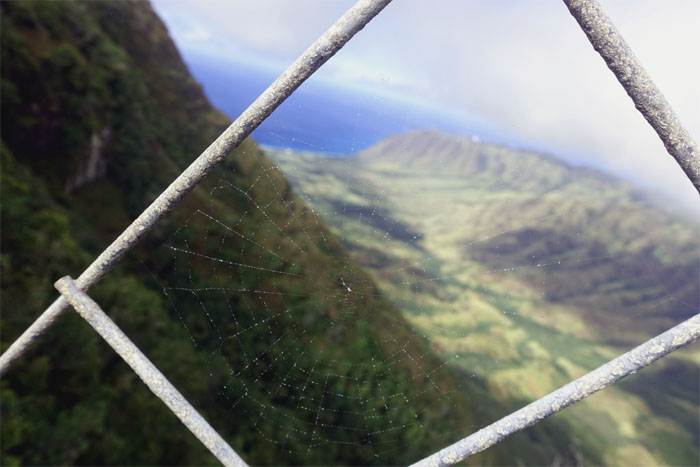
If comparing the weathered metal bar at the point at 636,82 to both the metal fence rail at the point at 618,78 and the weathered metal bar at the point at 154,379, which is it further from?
the weathered metal bar at the point at 154,379

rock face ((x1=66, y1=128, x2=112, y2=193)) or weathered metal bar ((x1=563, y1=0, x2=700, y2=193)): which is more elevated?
weathered metal bar ((x1=563, y1=0, x2=700, y2=193))

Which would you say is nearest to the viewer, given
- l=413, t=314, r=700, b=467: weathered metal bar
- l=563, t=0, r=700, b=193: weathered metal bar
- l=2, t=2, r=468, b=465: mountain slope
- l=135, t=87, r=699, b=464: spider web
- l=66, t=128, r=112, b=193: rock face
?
l=563, t=0, r=700, b=193: weathered metal bar

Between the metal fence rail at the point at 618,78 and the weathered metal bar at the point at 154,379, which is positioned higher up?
the metal fence rail at the point at 618,78

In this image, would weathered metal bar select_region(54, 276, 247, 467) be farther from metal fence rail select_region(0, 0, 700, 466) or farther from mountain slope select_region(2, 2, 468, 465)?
mountain slope select_region(2, 2, 468, 465)

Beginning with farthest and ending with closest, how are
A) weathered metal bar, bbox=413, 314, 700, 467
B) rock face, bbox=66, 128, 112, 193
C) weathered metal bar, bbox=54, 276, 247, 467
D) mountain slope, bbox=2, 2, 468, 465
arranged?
rock face, bbox=66, 128, 112, 193, mountain slope, bbox=2, 2, 468, 465, weathered metal bar, bbox=54, 276, 247, 467, weathered metal bar, bbox=413, 314, 700, 467

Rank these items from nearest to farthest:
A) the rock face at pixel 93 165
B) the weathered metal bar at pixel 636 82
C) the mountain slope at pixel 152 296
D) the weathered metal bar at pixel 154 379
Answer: the weathered metal bar at pixel 636 82 < the weathered metal bar at pixel 154 379 < the mountain slope at pixel 152 296 < the rock face at pixel 93 165

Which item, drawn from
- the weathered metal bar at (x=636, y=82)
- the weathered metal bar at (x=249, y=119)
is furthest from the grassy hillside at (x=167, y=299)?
the weathered metal bar at (x=636, y=82)

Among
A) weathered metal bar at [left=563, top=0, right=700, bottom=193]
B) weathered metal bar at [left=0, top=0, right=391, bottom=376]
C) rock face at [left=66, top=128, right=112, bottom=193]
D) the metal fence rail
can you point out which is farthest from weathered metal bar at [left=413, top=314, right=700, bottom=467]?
rock face at [left=66, top=128, right=112, bottom=193]

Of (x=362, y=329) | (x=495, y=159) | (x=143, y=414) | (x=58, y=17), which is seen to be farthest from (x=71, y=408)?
(x=58, y=17)

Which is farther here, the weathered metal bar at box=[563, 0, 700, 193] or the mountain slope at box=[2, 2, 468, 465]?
the mountain slope at box=[2, 2, 468, 465]
